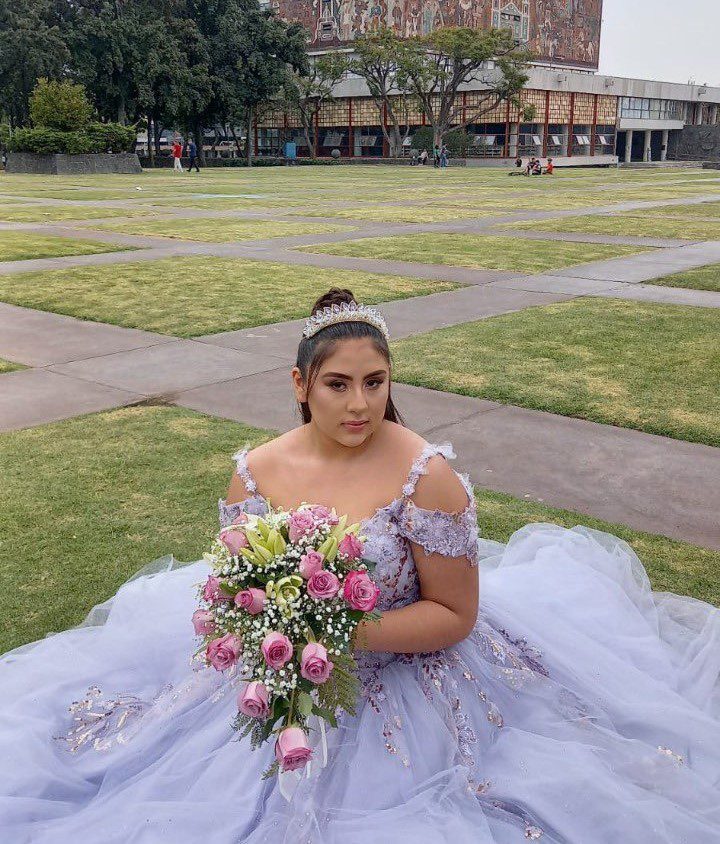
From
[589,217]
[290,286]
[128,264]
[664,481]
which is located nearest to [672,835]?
[664,481]

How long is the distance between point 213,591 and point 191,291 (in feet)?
31.9

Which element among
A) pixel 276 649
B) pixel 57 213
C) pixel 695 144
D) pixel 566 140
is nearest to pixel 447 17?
pixel 566 140

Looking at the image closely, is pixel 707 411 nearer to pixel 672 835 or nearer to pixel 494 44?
pixel 672 835

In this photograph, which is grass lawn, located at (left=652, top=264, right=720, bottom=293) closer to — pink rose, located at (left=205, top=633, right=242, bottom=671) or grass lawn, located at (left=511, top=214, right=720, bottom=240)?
grass lawn, located at (left=511, top=214, right=720, bottom=240)

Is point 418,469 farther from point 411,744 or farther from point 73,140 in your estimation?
point 73,140

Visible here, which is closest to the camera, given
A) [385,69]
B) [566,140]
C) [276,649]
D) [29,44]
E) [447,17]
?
[276,649]

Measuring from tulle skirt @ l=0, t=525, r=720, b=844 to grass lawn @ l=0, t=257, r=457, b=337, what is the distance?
6315 mm

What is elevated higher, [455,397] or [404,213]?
[404,213]

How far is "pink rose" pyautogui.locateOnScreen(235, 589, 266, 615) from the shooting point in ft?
6.92

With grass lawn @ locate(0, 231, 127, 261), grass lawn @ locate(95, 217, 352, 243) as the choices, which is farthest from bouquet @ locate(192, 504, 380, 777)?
grass lawn @ locate(95, 217, 352, 243)

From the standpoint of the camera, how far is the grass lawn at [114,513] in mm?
4145

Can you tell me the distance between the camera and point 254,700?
2117 mm

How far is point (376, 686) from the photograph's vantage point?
104 inches

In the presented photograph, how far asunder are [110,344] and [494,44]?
179ft
